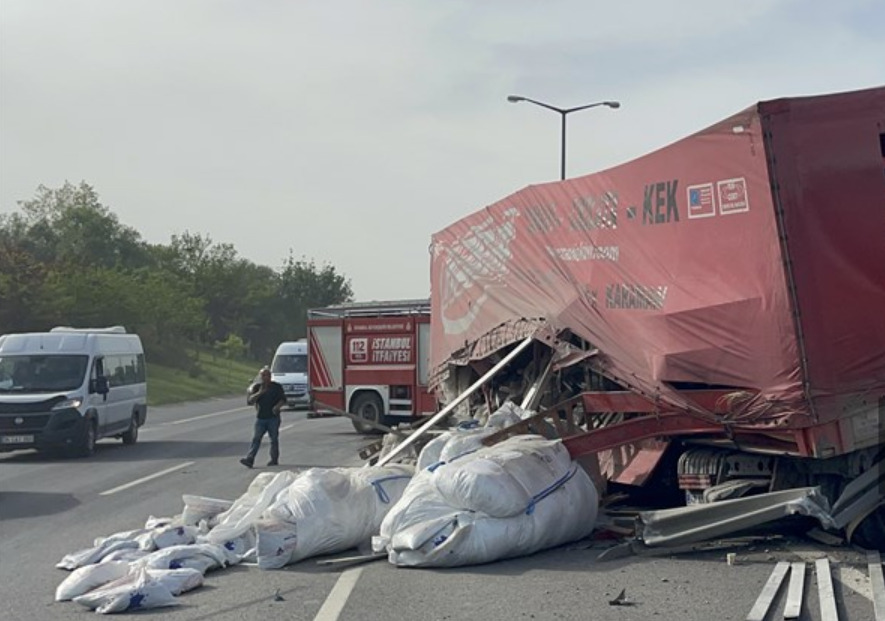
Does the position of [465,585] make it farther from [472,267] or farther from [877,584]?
[472,267]

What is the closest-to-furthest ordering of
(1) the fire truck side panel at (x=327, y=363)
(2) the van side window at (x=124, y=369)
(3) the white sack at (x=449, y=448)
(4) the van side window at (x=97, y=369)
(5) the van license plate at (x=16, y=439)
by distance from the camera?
(3) the white sack at (x=449, y=448)
(5) the van license plate at (x=16, y=439)
(4) the van side window at (x=97, y=369)
(2) the van side window at (x=124, y=369)
(1) the fire truck side panel at (x=327, y=363)

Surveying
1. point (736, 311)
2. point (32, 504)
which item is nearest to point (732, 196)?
point (736, 311)

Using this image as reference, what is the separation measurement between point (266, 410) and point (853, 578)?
Answer: 12.2 metres

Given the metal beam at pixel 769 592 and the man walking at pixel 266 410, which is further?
the man walking at pixel 266 410

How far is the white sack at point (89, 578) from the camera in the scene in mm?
8773

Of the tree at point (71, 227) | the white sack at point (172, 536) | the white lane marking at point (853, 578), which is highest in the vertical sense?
the tree at point (71, 227)

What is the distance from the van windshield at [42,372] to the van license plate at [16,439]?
106 cm

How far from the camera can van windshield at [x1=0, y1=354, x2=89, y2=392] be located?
21453 millimetres

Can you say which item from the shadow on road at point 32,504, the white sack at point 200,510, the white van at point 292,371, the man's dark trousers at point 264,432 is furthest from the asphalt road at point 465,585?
the white van at point 292,371

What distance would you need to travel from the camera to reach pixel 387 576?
916cm

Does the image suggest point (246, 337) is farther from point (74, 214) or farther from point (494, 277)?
point (494, 277)

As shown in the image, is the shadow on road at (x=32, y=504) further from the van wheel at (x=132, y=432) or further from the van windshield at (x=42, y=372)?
the van wheel at (x=132, y=432)

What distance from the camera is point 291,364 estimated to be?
38875 millimetres

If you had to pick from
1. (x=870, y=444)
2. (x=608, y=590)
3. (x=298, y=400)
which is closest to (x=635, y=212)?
(x=870, y=444)
